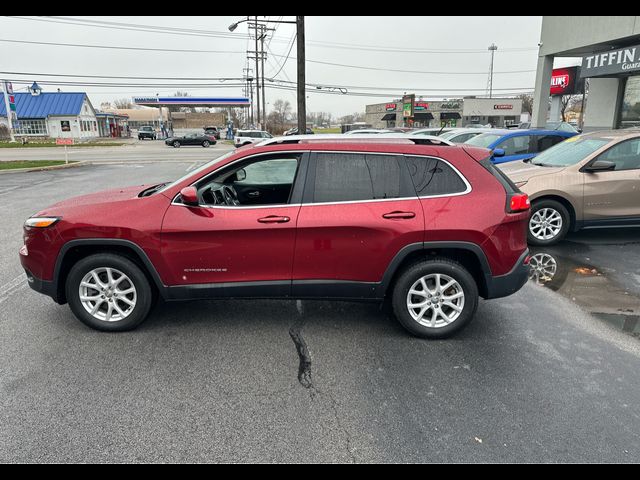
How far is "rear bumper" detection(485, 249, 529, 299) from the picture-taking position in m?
3.90

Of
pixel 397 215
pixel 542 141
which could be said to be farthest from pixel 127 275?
pixel 542 141

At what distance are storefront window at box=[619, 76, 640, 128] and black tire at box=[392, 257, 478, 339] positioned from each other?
16071mm

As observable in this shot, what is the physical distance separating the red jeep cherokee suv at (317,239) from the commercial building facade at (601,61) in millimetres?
13794

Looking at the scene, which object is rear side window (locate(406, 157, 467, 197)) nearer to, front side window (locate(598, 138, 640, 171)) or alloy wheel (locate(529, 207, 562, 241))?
alloy wheel (locate(529, 207, 562, 241))

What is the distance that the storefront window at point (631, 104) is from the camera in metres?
15.8

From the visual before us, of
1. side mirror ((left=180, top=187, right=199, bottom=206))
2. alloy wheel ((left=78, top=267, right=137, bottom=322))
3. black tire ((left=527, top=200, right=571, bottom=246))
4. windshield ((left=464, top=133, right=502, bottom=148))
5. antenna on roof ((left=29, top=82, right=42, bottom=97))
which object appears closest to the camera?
side mirror ((left=180, top=187, right=199, bottom=206))

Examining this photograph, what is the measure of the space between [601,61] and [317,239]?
15843 mm

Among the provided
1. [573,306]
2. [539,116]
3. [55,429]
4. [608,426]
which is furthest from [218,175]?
[539,116]

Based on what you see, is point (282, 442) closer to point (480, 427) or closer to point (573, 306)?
point (480, 427)

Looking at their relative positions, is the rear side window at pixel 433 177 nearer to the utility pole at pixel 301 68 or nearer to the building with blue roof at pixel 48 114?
the utility pole at pixel 301 68

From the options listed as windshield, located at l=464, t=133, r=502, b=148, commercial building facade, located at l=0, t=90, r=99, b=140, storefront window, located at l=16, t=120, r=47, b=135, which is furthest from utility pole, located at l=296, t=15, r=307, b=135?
storefront window, located at l=16, t=120, r=47, b=135

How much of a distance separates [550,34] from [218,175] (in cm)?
1984

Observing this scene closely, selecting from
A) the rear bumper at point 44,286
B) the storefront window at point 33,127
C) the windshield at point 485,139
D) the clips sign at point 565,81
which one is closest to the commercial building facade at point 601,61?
the windshield at point 485,139

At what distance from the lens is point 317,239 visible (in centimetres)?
377
